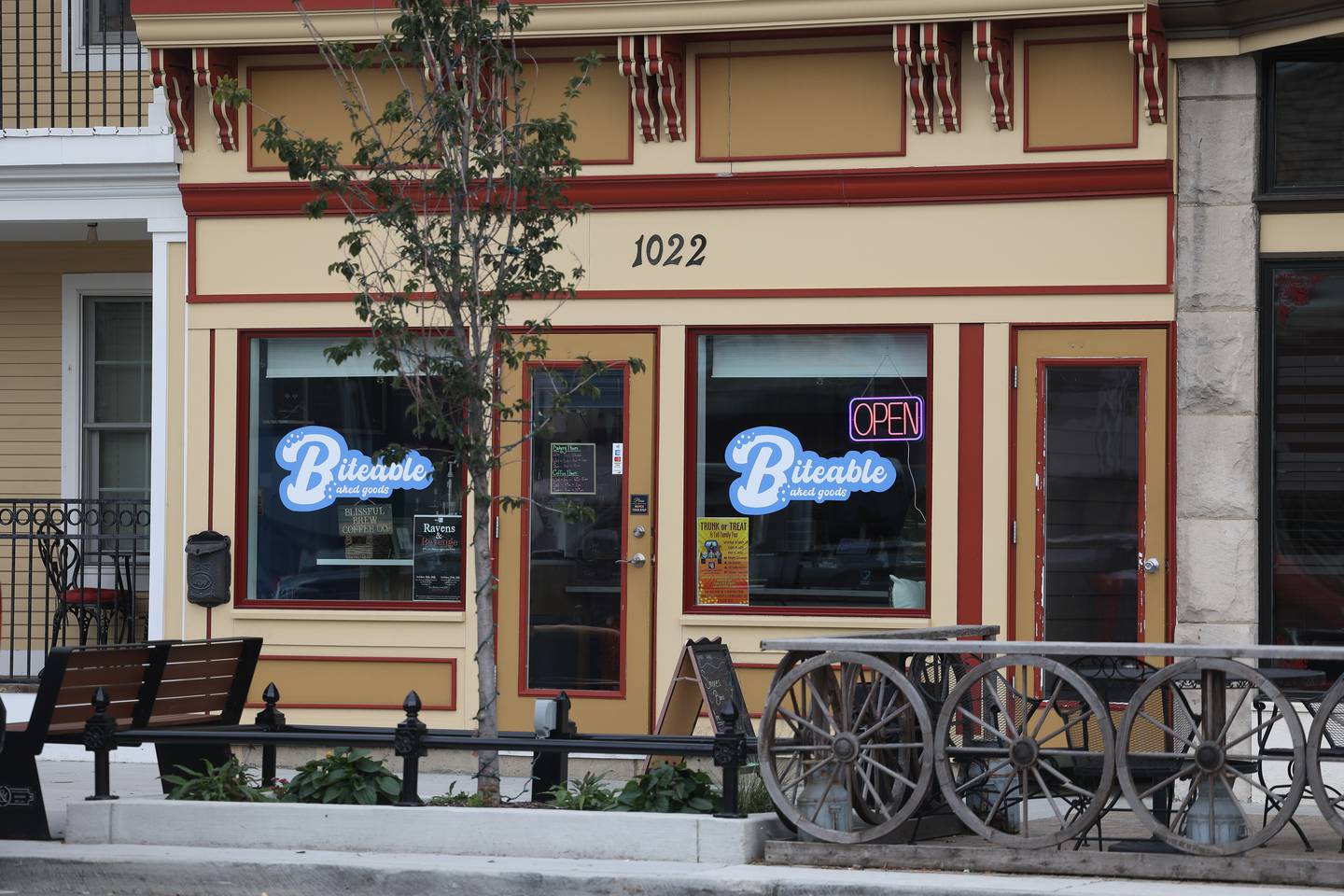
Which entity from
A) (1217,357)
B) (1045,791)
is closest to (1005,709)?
(1045,791)

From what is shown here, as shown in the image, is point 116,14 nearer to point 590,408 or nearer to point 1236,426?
point 590,408

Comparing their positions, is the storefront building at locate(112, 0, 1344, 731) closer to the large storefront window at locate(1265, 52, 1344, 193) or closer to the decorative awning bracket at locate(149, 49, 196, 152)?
the decorative awning bracket at locate(149, 49, 196, 152)

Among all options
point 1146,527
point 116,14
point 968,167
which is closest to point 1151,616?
point 1146,527

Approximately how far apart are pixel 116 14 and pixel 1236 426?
8693 millimetres

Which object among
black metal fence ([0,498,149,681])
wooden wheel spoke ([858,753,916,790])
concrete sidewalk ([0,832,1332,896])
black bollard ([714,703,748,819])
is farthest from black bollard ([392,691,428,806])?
black metal fence ([0,498,149,681])

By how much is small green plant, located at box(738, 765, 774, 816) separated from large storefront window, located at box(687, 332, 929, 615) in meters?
2.90

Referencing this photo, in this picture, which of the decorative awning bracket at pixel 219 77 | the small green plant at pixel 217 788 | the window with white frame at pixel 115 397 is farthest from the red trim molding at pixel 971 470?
the window with white frame at pixel 115 397

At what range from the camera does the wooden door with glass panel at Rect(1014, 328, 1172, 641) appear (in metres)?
11.8

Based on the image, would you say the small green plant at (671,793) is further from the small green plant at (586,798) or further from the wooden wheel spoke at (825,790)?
the wooden wheel spoke at (825,790)

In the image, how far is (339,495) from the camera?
13.1 metres

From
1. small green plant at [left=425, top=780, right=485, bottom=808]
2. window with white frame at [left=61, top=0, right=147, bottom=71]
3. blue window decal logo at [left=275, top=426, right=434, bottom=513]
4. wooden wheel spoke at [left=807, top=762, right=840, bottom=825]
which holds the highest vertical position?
window with white frame at [left=61, top=0, right=147, bottom=71]

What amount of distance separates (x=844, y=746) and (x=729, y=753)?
0.53m

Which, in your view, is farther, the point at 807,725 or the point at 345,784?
the point at 345,784

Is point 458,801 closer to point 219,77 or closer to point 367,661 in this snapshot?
point 367,661
